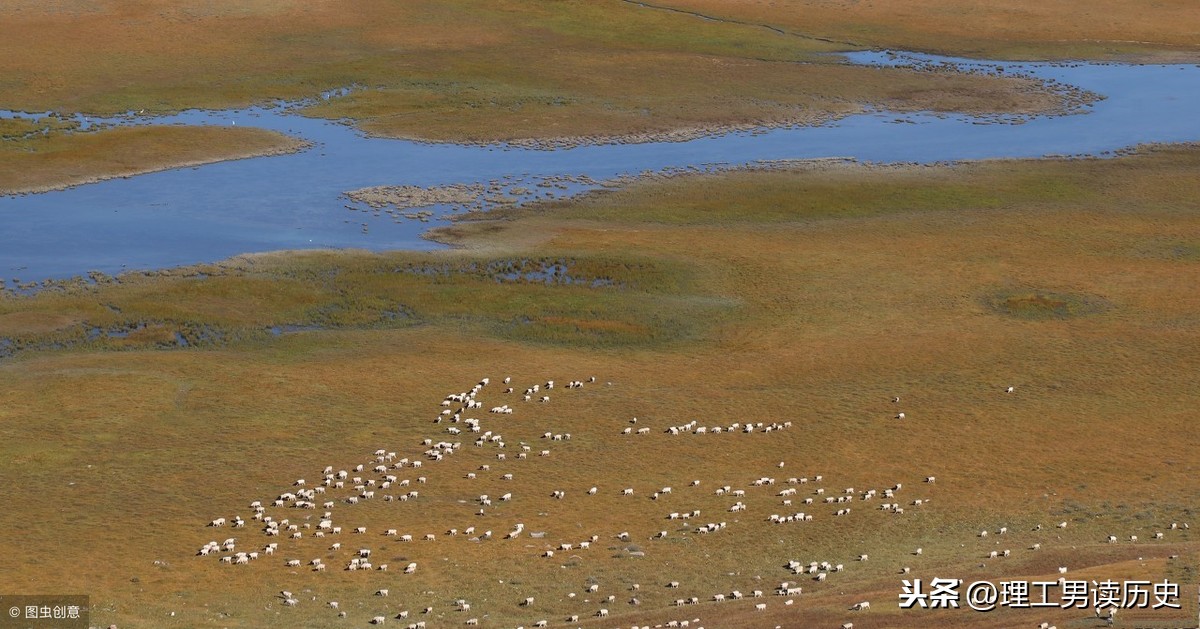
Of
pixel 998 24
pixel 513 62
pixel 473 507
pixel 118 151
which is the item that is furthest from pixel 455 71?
pixel 473 507

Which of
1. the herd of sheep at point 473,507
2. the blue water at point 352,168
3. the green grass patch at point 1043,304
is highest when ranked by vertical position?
the blue water at point 352,168

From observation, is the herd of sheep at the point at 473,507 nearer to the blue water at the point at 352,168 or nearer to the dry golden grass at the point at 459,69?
the blue water at the point at 352,168

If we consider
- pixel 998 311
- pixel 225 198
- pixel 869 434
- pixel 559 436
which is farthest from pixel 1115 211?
pixel 225 198

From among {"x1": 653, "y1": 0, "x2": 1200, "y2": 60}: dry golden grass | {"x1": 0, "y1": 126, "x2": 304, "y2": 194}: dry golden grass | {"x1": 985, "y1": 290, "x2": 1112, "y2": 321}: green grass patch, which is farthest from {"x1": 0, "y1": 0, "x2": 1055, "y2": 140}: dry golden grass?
{"x1": 985, "y1": 290, "x2": 1112, "y2": 321}: green grass patch

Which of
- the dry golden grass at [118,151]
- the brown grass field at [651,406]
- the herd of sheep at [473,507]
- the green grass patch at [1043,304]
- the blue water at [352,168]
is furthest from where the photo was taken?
the dry golden grass at [118,151]

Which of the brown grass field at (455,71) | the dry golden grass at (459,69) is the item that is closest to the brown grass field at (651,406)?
the brown grass field at (455,71)

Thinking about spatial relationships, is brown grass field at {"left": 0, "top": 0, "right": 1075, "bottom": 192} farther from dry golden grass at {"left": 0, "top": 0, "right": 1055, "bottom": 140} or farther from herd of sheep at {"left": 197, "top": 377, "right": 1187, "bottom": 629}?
herd of sheep at {"left": 197, "top": 377, "right": 1187, "bottom": 629}
